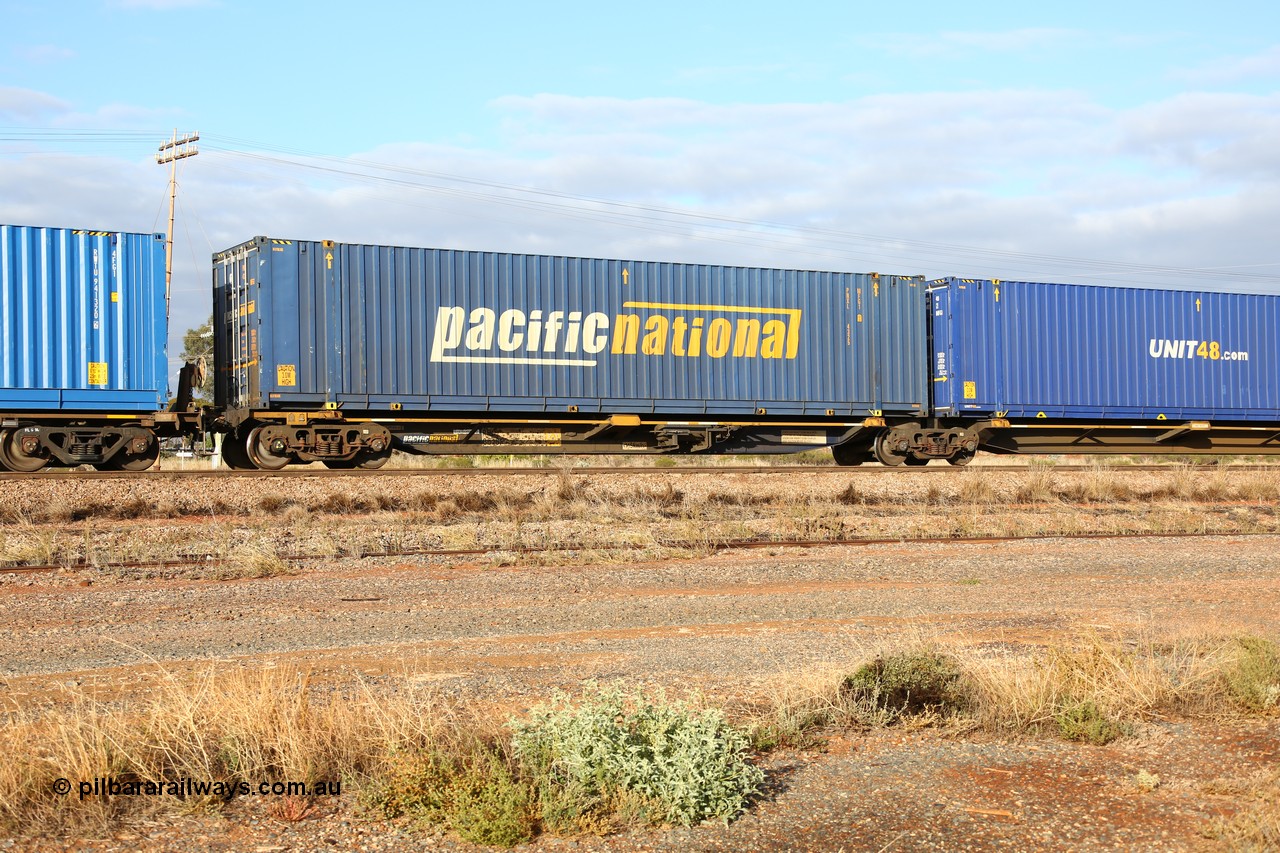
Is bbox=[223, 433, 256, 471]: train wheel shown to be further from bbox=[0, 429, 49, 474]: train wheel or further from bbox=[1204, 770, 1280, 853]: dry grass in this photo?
bbox=[1204, 770, 1280, 853]: dry grass

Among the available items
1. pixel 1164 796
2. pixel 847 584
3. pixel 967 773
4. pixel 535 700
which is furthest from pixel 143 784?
pixel 847 584

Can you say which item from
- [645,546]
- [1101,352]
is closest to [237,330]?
[645,546]

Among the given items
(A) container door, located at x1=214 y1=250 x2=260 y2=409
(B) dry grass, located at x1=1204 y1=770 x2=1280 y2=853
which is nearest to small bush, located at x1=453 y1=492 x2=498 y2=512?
(A) container door, located at x1=214 y1=250 x2=260 y2=409

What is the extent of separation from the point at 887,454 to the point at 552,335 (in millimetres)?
7125

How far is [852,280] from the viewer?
66.7 feet

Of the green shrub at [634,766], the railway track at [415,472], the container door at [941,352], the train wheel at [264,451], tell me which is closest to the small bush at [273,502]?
the railway track at [415,472]

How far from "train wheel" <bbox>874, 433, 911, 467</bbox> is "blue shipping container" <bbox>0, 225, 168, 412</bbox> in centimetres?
1273

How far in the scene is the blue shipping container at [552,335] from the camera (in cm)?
1708

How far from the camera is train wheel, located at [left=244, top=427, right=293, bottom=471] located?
668 inches

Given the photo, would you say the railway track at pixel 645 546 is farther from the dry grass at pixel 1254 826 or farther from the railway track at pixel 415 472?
the dry grass at pixel 1254 826

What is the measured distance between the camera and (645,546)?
13.0 metres

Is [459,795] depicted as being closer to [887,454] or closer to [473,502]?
[473,502]

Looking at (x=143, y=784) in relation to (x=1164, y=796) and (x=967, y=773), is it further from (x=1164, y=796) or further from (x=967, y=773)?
(x=1164, y=796)

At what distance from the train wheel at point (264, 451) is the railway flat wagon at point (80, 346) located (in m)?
1.42
